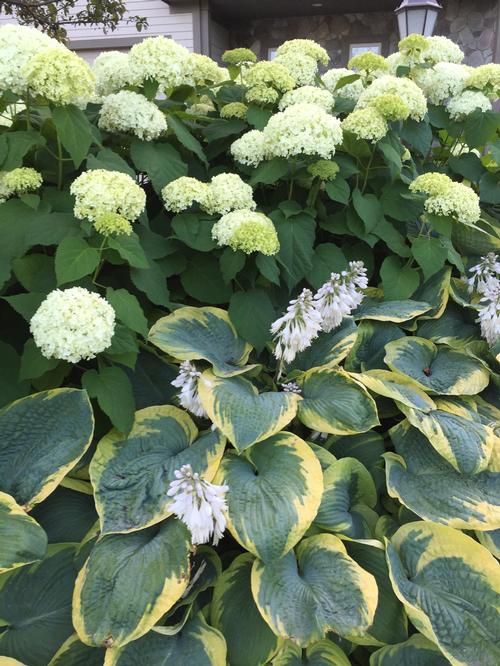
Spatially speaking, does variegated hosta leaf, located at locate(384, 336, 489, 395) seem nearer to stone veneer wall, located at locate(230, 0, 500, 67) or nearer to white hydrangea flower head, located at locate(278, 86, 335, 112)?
white hydrangea flower head, located at locate(278, 86, 335, 112)

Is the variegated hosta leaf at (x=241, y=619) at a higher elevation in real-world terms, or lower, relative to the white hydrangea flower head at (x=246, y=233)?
lower

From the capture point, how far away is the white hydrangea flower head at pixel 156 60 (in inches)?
68.1

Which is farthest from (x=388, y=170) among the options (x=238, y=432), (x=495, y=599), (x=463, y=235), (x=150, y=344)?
(x=495, y=599)

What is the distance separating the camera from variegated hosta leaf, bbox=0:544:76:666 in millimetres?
1147

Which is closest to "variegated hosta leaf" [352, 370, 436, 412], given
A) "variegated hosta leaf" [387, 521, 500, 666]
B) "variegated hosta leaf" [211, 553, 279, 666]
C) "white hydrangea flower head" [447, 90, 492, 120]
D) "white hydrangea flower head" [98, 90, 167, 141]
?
Answer: "variegated hosta leaf" [387, 521, 500, 666]

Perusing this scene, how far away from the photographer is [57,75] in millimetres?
1405

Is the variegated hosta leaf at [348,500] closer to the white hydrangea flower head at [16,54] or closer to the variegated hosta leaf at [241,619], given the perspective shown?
the variegated hosta leaf at [241,619]

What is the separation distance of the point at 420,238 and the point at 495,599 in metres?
1.12

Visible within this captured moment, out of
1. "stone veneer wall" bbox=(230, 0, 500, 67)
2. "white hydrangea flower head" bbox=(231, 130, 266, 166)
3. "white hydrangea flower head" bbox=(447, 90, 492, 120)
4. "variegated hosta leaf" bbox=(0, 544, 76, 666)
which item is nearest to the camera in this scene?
"variegated hosta leaf" bbox=(0, 544, 76, 666)

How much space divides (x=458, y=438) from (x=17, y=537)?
3.36 feet

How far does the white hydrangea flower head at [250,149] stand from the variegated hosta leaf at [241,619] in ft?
4.02

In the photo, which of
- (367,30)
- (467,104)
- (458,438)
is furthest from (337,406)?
(367,30)

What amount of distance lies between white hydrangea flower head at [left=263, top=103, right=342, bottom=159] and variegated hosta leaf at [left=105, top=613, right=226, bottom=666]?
129 cm

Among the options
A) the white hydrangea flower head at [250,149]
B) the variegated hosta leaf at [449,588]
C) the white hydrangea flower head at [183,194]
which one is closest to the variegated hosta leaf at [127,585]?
the variegated hosta leaf at [449,588]
